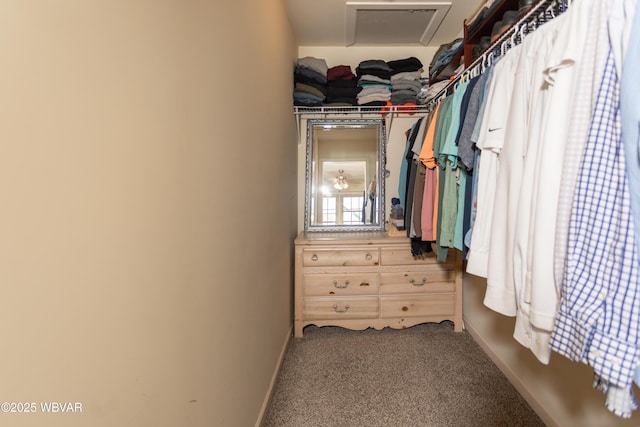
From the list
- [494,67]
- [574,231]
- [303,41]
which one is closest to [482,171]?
[494,67]

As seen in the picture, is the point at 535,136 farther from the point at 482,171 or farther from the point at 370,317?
the point at 370,317

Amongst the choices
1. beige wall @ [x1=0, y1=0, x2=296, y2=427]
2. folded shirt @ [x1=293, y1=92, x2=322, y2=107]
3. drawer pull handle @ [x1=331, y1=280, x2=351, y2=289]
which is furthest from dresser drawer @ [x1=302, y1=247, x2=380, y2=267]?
folded shirt @ [x1=293, y1=92, x2=322, y2=107]

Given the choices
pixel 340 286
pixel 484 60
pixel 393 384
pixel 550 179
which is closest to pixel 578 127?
pixel 550 179

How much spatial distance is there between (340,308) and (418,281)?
2.04 ft

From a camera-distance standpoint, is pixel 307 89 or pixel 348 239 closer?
pixel 348 239

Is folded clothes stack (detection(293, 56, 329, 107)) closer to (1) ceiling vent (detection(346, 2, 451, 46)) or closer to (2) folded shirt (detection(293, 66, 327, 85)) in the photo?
(2) folded shirt (detection(293, 66, 327, 85))

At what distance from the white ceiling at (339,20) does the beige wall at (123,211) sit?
121cm

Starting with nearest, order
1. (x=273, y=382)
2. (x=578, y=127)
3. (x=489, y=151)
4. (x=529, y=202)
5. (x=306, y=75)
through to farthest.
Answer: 1. (x=578, y=127)
2. (x=529, y=202)
3. (x=489, y=151)
4. (x=273, y=382)
5. (x=306, y=75)

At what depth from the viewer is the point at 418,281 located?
2291 mm

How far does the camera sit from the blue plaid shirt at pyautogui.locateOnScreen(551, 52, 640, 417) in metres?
0.53

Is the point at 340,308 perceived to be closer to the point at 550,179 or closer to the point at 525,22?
the point at 550,179

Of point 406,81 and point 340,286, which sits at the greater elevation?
point 406,81

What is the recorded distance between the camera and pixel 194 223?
812mm

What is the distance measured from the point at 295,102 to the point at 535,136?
6.58 ft
